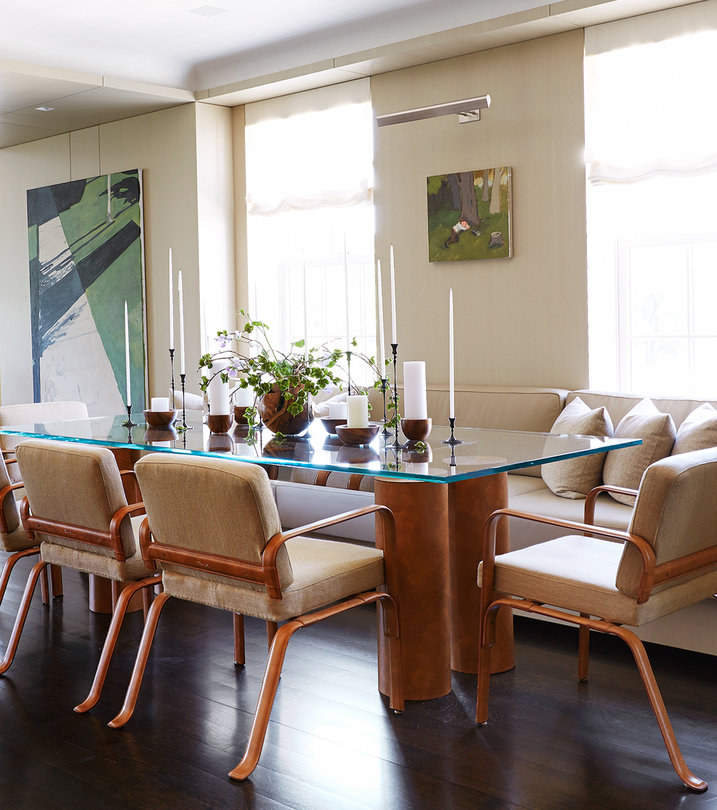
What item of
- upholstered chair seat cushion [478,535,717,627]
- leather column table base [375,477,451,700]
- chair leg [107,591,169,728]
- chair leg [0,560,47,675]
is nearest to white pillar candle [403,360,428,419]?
leather column table base [375,477,451,700]

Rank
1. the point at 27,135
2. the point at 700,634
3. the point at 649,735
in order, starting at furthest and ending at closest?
the point at 27,135
the point at 700,634
the point at 649,735

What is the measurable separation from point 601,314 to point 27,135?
471cm

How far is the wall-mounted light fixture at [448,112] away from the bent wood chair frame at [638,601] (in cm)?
280

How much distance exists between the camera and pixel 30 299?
7.65 m

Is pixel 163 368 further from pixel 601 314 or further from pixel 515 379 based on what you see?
pixel 601 314

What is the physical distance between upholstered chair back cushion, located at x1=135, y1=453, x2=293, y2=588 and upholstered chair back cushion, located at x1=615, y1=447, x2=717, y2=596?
888 millimetres

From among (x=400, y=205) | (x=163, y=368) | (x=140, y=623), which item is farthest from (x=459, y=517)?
(x=163, y=368)

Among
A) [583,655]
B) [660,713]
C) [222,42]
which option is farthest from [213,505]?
[222,42]

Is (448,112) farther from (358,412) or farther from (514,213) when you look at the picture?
(358,412)

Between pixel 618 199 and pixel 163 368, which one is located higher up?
pixel 618 199

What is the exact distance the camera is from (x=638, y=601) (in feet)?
7.91

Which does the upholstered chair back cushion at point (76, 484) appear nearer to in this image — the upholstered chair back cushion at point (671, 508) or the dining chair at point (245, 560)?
the dining chair at point (245, 560)

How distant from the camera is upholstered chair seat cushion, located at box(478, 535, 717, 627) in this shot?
246 centimetres

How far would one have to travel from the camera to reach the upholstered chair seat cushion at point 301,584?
260 centimetres
